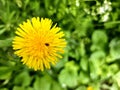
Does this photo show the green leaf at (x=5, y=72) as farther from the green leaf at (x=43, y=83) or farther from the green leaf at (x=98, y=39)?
the green leaf at (x=98, y=39)

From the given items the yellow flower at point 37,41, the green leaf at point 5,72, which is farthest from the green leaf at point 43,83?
the yellow flower at point 37,41

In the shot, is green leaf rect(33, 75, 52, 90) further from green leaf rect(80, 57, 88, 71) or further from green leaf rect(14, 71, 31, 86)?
green leaf rect(80, 57, 88, 71)

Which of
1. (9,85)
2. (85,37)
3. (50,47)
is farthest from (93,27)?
(50,47)

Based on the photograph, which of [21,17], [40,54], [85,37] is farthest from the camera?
[85,37]

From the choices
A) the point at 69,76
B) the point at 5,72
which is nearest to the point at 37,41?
the point at 5,72

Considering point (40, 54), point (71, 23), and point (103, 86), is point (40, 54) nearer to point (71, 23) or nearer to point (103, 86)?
point (71, 23)

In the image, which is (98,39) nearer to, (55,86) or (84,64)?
(84,64)

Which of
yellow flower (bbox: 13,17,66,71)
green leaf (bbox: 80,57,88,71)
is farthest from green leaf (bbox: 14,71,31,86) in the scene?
yellow flower (bbox: 13,17,66,71)
